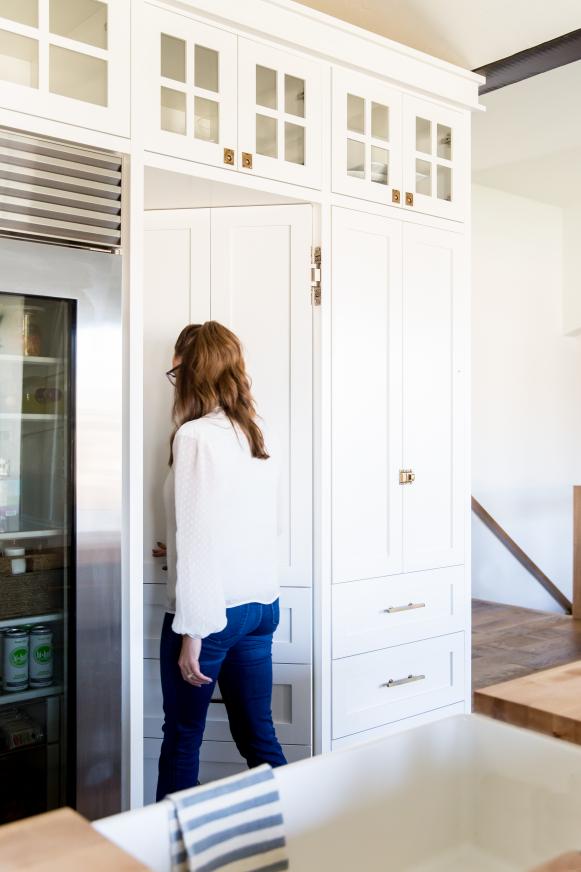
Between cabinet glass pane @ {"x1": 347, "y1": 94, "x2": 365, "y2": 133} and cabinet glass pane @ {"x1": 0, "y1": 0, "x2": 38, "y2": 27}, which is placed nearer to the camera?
cabinet glass pane @ {"x1": 0, "y1": 0, "x2": 38, "y2": 27}

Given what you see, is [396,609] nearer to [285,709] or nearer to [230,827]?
[285,709]

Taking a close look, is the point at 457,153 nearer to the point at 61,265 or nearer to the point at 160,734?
the point at 61,265

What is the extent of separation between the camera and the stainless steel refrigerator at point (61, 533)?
76.7 inches

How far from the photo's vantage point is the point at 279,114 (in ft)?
7.89

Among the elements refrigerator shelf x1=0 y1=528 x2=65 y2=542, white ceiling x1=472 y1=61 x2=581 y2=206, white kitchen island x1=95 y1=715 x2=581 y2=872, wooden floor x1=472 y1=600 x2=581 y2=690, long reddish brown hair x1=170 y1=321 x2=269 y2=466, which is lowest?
wooden floor x1=472 y1=600 x2=581 y2=690

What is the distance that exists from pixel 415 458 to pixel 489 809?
1.78 m

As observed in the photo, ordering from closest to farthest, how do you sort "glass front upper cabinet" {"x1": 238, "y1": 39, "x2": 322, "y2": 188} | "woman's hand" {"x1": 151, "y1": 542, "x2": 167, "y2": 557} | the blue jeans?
1. the blue jeans
2. "glass front upper cabinet" {"x1": 238, "y1": 39, "x2": 322, "y2": 188}
3. "woman's hand" {"x1": 151, "y1": 542, "x2": 167, "y2": 557}

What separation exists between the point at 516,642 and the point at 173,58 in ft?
12.9

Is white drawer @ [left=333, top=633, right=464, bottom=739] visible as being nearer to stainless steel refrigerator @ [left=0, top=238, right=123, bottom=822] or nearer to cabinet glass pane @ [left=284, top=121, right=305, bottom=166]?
stainless steel refrigerator @ [left=0, top=238, right=123, bottom=822]

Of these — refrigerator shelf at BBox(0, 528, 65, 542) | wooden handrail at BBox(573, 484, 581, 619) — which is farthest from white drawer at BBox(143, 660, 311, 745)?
wooden handrail at BBox(573, 484, 581, 619)

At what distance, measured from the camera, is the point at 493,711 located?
3.99 ft

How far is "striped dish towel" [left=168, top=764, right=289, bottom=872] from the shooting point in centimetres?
84

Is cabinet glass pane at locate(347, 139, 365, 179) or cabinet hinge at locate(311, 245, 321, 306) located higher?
cabinet glass pane at locate(347, 139, 365, 179)

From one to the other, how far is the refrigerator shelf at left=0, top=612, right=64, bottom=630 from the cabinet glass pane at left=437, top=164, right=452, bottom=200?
190 cm
